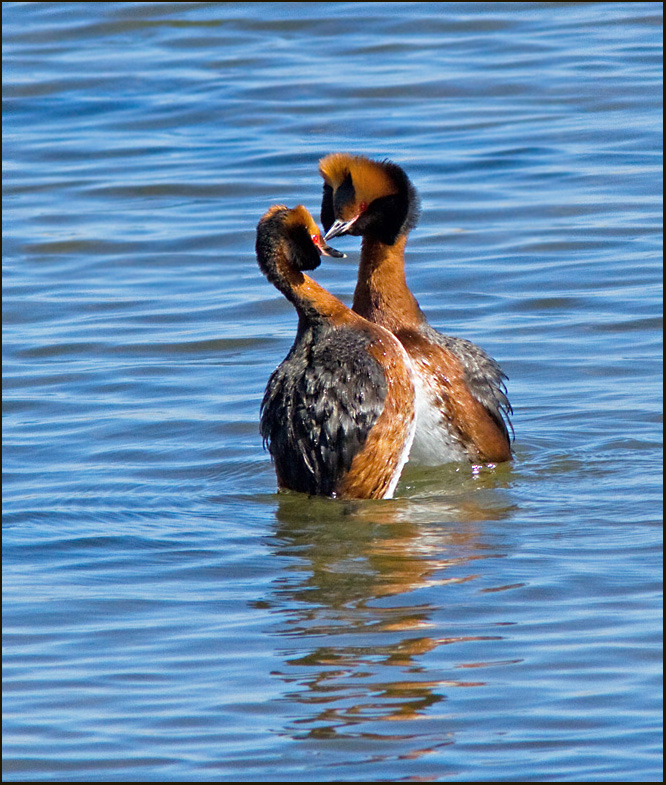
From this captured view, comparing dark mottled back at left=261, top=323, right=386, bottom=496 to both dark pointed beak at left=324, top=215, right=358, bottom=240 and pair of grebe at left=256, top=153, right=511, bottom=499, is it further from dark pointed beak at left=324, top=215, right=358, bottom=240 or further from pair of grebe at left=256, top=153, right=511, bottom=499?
dark pointed beak at left=324, top=215, right=358, bottom=240

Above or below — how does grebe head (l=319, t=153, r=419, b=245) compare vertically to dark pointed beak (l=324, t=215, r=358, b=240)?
above

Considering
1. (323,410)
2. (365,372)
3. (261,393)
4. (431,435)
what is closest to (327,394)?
(323,410)

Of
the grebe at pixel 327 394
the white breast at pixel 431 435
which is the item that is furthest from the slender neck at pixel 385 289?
the grebe at pixel 327 394

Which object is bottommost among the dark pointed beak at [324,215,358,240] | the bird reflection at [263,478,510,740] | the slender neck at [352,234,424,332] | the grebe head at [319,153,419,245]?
the bird reflection at [263,478,510,740]

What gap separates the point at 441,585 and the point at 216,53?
14479 millimetres

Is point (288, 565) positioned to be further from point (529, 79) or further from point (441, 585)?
point (529, 79)

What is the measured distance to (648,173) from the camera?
14.9 meters

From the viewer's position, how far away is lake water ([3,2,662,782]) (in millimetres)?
5684


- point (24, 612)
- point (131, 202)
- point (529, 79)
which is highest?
point (529, 79)

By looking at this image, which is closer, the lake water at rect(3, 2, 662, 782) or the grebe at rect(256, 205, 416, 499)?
the lake water at rect(3, 2, 662, 782)

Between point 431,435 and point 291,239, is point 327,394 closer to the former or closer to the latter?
point 291,239

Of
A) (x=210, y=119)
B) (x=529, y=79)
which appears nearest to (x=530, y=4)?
(x=529, y=79)

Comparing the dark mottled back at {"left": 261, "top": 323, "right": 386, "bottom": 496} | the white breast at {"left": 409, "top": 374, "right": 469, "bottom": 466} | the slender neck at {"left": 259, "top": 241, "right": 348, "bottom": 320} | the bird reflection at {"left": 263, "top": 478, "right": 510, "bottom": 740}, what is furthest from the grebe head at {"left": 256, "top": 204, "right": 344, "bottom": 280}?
the bird reflection at {"left": 263, "top": 478, "right": 510, "bottom": 740}

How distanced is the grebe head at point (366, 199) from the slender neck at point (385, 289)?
6 centimetres
